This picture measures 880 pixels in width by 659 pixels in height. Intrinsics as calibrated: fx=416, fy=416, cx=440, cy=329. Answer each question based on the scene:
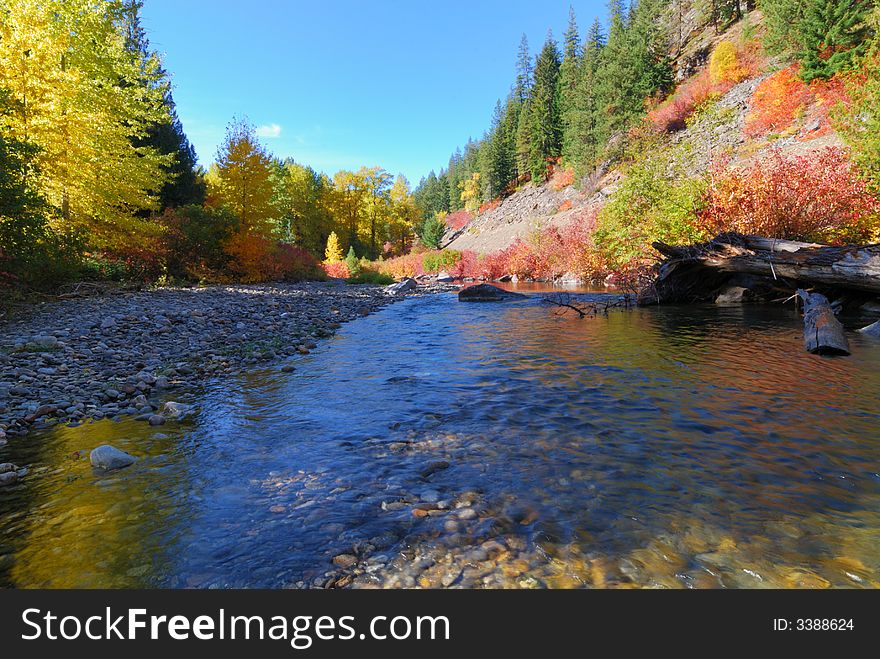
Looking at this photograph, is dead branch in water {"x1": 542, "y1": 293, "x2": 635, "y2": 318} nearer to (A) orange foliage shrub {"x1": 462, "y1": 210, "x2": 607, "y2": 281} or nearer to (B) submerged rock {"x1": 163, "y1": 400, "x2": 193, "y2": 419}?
(A) orange foliage shrub {"x1": 462, "y1": 210, "x2": 607, "y2": 281}

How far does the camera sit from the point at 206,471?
145 inches

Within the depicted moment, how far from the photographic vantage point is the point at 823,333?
720 centimetres

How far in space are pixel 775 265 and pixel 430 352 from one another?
8.81 meters

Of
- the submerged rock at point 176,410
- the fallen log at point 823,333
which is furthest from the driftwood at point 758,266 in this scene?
the submerged rock at point 176,410

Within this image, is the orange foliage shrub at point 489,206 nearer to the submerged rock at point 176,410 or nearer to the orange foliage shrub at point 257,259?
the orange foliage shrub at point 257,259

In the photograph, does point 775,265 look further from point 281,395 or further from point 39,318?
point 39,318

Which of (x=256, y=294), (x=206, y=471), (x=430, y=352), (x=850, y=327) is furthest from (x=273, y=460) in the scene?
(x=256, y=294)

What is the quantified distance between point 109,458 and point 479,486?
10.7ft

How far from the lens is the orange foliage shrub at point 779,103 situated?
96.7ft

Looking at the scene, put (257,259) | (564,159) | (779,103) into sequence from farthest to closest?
(564,159) → (779,103) → (257,259)

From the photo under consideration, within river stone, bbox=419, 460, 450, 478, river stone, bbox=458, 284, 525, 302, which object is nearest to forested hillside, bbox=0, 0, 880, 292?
river stone, bbox=458, 284, 525, 302

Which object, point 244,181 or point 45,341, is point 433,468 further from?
point 244,181

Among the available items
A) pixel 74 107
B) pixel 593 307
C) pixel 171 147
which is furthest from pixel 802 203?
pixel 171 147

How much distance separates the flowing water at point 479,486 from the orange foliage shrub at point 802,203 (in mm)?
8462
